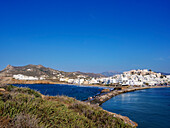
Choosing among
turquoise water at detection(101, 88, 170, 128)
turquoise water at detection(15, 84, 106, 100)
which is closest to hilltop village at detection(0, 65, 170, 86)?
turquoise water at detection(15, 84, 106, 100)

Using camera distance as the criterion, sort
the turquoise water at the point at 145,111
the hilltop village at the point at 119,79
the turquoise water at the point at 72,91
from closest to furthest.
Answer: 1. the turquoise water at the point at 145,111
2. the turquoise water at the point at 72,91
3. the hilltop village at the point at 119,79

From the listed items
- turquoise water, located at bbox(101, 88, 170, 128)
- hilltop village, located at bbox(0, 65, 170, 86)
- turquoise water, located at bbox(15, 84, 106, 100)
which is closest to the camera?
turquoise water, located at bbox(101, 88, 170, 128)

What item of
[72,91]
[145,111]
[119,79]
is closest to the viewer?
[145,111]

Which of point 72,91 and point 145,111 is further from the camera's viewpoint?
point 72,91

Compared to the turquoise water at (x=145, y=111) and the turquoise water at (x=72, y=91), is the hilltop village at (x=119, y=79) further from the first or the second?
the turquoise water at (x=145, y=111)

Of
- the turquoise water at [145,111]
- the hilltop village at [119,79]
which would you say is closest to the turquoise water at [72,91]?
the turquoise water at [145,111]

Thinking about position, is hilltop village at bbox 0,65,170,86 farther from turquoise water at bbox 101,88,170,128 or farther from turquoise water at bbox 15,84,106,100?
turquoise water at bbox 101,88,170,128

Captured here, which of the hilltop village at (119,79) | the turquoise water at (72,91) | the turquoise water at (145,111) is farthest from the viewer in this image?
the hilltop village at (119,79)

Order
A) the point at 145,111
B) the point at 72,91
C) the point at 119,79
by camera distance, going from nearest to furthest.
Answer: the point at 145,111 → the point at 72,91 → the point at 119,79

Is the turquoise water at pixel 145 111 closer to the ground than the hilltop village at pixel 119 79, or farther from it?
closer to the ground

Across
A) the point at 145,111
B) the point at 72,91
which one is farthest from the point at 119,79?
the point at 145,111

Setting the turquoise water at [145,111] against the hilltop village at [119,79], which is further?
the hilltop village at [119,79]

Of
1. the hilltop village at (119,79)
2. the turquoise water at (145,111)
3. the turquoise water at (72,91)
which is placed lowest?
the turquoise water at (145,111)

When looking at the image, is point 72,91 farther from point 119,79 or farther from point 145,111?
point 119,79
